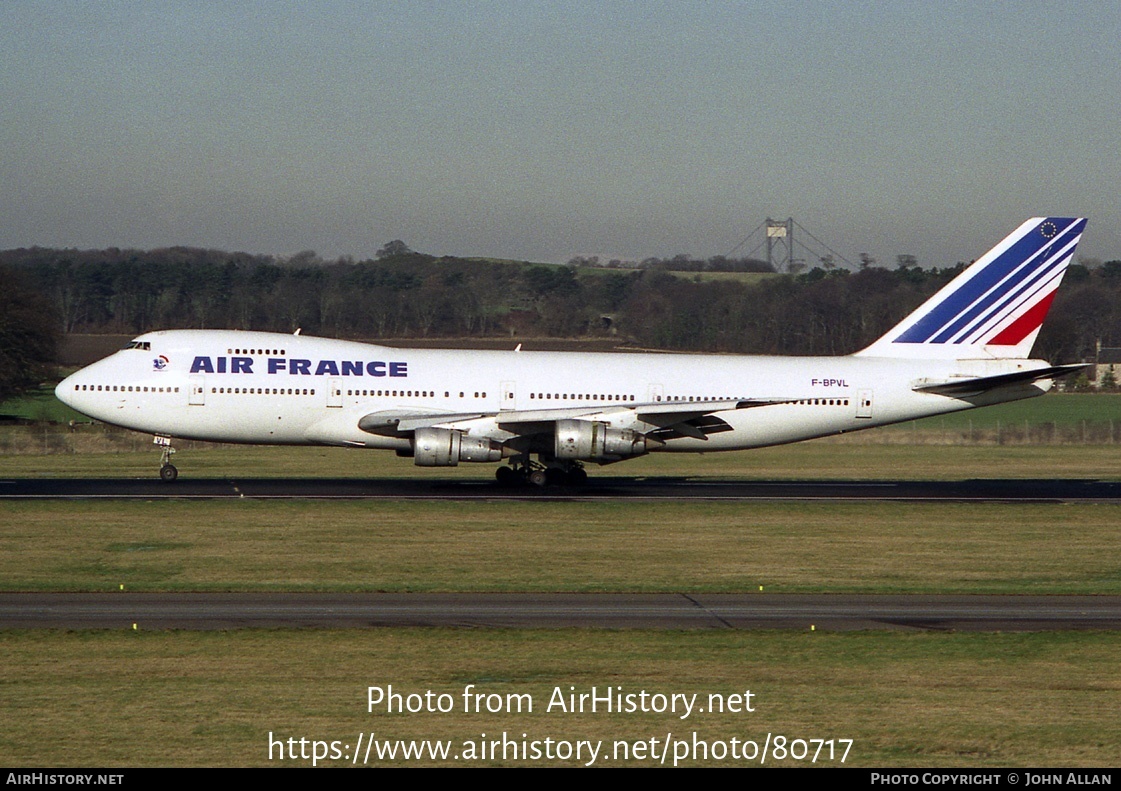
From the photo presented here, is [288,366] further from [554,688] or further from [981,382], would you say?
[554,688]

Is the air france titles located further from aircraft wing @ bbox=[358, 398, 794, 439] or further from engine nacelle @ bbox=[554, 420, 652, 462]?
engine nacelle @ bbox=[554, 420, 652, 462]

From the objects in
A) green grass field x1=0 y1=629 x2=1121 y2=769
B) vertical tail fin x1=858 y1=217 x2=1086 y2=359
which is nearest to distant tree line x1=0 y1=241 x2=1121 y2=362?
vertical tail fin x1=858 y1=217 x2=1086 y2=359

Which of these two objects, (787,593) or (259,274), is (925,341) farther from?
(259,274)

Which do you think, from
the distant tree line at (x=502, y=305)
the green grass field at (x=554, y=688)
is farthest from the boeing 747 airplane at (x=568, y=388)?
the distant tree line at (x=502, y=305)

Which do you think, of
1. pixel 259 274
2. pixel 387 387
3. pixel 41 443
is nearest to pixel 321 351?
pixel 387 387

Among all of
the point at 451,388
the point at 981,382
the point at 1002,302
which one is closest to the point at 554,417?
the point at 451,388

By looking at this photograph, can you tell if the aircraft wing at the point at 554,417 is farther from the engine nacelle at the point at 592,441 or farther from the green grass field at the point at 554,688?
the green grass field at the point at 554,688

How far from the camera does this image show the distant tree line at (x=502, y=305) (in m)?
146

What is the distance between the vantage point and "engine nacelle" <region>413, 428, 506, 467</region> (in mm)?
40094

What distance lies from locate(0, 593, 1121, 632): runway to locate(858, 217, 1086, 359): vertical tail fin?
22.4 metres

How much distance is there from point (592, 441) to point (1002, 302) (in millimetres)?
16618

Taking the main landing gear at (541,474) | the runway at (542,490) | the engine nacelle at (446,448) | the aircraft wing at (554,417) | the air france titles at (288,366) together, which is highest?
the air france titles at (288,366)

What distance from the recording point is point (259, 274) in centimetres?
16275

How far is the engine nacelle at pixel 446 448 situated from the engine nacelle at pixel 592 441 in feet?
7.75
